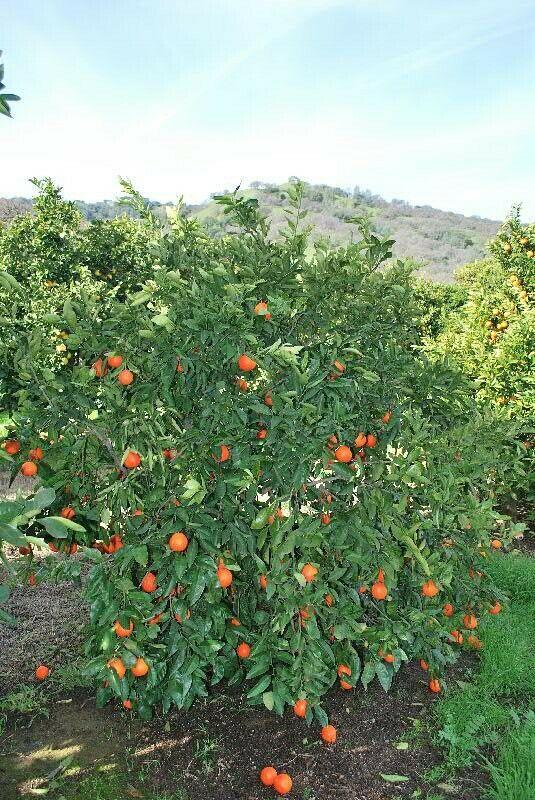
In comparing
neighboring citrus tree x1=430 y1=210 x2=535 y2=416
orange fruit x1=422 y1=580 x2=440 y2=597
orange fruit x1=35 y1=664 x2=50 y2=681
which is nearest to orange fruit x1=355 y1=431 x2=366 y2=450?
orange fruit x1=422 y1=580 x2=440 y2=597

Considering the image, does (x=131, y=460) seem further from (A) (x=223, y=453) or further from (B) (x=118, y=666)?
(B) (x=118, y=666)

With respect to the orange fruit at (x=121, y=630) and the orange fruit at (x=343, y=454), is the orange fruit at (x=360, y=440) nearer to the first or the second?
the orange fruit at (x=343, y=454)

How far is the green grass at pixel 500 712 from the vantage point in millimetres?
2463

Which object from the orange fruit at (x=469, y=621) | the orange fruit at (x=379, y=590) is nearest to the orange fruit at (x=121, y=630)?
the orange fruit at (x=379, y=590)

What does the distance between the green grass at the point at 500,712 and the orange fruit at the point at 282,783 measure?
29.0 inches

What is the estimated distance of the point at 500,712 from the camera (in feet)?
9.50

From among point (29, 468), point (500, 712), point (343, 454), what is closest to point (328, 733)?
point (500, 712)

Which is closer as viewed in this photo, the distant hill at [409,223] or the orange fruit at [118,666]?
the orange fruit at [118,666]

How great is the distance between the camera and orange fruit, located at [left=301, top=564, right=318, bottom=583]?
2.54m

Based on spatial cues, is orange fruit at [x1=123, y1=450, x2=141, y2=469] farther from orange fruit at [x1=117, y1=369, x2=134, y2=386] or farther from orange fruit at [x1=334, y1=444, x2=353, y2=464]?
orange fruit at [x1=334, y1=444, x2=353, y2=464]

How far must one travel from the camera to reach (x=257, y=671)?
2.58m

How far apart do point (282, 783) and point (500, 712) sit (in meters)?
1.19

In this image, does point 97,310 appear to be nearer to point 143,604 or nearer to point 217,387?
point 217,387

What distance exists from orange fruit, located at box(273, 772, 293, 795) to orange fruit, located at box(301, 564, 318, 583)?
0.80m
